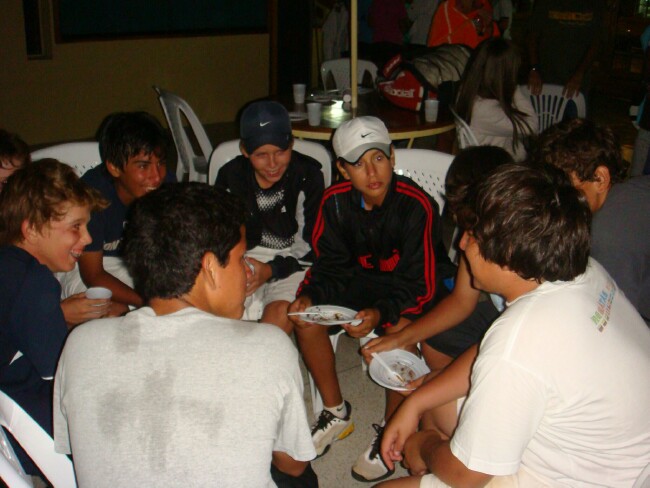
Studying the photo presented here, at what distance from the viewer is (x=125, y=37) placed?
666 centimetres

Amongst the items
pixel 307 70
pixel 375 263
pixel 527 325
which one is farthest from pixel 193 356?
pixel 307 70

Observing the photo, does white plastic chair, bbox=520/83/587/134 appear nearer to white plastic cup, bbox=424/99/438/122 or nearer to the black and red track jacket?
white plastic cup, bbox=424/99/438/122

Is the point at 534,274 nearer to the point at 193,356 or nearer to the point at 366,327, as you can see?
the point at 193,356

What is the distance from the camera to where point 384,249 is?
2.43 meters

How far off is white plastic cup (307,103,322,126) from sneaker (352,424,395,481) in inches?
79.9

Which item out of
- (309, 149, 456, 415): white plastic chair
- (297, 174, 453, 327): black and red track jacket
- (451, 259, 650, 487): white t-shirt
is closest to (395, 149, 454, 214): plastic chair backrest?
(309, 149, 456, 415): white plastic chair

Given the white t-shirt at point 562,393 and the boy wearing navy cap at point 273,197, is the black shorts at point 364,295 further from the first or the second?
the white t-shirt at point 562,393

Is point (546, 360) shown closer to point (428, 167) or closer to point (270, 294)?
point (270, 294)

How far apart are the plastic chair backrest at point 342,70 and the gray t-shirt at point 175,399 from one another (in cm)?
457

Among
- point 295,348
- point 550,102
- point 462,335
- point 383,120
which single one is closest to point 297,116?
point 383,120

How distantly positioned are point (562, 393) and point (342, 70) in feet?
15.3

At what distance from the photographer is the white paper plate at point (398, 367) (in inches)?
77.5

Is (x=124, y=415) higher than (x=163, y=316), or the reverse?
(x=163, y=316)

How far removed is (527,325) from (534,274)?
157mm
